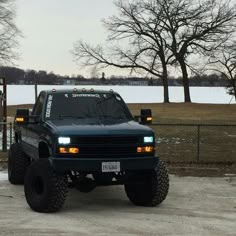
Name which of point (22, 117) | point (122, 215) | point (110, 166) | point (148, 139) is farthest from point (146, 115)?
point (22, 117)

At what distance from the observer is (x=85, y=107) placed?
8.90 metres

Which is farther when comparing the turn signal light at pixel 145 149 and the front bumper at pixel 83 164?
the turn signal light at pixel 145 149

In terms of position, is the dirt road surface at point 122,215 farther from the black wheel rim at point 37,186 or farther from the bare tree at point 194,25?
the bare tree at point 194,25

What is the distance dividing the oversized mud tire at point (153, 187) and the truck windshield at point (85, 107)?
1.05 metres

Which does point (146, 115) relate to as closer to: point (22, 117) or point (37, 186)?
point (22, 117)

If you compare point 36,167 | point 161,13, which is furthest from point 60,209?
point 161,13

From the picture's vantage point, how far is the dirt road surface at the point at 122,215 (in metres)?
6.83

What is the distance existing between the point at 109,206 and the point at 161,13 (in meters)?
45.9

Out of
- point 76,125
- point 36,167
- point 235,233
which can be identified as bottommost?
point 235,233

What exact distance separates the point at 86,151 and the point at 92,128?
0.37 meters

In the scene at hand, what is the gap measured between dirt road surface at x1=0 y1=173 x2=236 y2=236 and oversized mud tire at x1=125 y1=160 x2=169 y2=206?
0.50 ft

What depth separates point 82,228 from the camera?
6879 mm

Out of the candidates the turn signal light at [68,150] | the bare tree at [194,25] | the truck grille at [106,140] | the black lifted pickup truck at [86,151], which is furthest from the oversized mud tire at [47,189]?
the bare tree at [194,25]

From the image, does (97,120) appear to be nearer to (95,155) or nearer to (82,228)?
(95,155)
